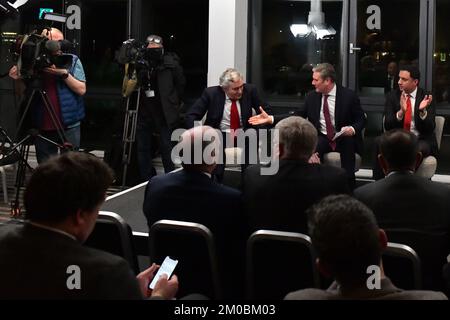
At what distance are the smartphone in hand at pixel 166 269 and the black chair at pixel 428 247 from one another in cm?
84

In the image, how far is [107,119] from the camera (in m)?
7.45

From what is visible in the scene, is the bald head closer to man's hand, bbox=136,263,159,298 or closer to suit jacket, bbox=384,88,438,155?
suit jacket, bbox=384,88,438,155

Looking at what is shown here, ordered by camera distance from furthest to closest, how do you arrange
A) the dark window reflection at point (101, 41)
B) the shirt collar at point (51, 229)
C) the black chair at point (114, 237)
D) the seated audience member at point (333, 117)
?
the dark window reflection at point (101, 41) → the seated audience member at point (333, 117) → the black chair at point (114, 237) → the shirt collar at point (51, 229)

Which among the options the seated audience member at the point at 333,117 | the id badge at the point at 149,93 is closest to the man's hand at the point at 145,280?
the seated audience member at the point at 333,117

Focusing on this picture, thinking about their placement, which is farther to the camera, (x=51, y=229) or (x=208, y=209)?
(x=208, y=209)

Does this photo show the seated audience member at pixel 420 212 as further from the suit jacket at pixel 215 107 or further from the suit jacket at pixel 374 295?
the suit jacket at pixel 215 107

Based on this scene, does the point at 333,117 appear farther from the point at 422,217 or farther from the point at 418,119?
the point at 422,217

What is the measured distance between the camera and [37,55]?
5.01m

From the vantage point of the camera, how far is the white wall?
6500mm

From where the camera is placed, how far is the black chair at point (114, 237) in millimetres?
2410

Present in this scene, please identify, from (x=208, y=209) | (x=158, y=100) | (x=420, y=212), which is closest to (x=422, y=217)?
(x=420, y=212)

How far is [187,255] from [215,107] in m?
3.24

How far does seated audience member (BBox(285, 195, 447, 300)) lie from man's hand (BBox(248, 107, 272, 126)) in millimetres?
3767

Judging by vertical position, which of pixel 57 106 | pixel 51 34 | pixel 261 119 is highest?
pixel 51 34
